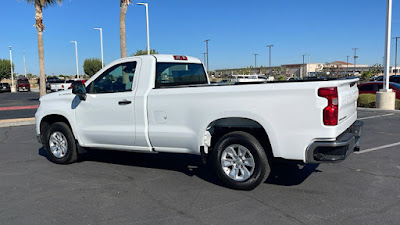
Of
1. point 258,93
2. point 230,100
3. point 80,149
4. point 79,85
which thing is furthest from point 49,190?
point 258,93

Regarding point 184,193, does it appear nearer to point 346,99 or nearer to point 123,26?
point 346,99

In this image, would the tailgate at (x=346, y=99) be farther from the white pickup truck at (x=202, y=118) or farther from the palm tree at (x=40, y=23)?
the palm tree at (x=40, y=23)

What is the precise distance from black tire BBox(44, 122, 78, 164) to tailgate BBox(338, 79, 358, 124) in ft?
15.1

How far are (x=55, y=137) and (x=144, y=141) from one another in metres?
2.13

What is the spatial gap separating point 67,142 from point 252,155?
3625 millimetres

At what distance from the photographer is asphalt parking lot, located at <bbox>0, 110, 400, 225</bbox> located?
13.3 feet

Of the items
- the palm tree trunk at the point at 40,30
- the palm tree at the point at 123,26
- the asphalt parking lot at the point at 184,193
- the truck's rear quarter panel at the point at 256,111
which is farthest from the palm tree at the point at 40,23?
the truck's rear quarter panel at the point at 256,111

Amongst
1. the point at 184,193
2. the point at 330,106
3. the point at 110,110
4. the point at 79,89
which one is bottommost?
the point at 184,193

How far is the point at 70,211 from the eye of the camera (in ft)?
14.1

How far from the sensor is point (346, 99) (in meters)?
4.67

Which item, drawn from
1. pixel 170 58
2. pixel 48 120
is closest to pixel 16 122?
pixel 48 120

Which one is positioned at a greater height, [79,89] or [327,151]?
[79,89]

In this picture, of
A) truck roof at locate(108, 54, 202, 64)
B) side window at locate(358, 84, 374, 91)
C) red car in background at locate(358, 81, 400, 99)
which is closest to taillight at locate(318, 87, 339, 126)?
truck roof at locate(108, 54, 202, 64)

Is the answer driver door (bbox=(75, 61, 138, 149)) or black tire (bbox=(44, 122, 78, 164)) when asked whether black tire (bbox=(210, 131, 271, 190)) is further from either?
black tire (bbox=(44, 122, 78, 164))
